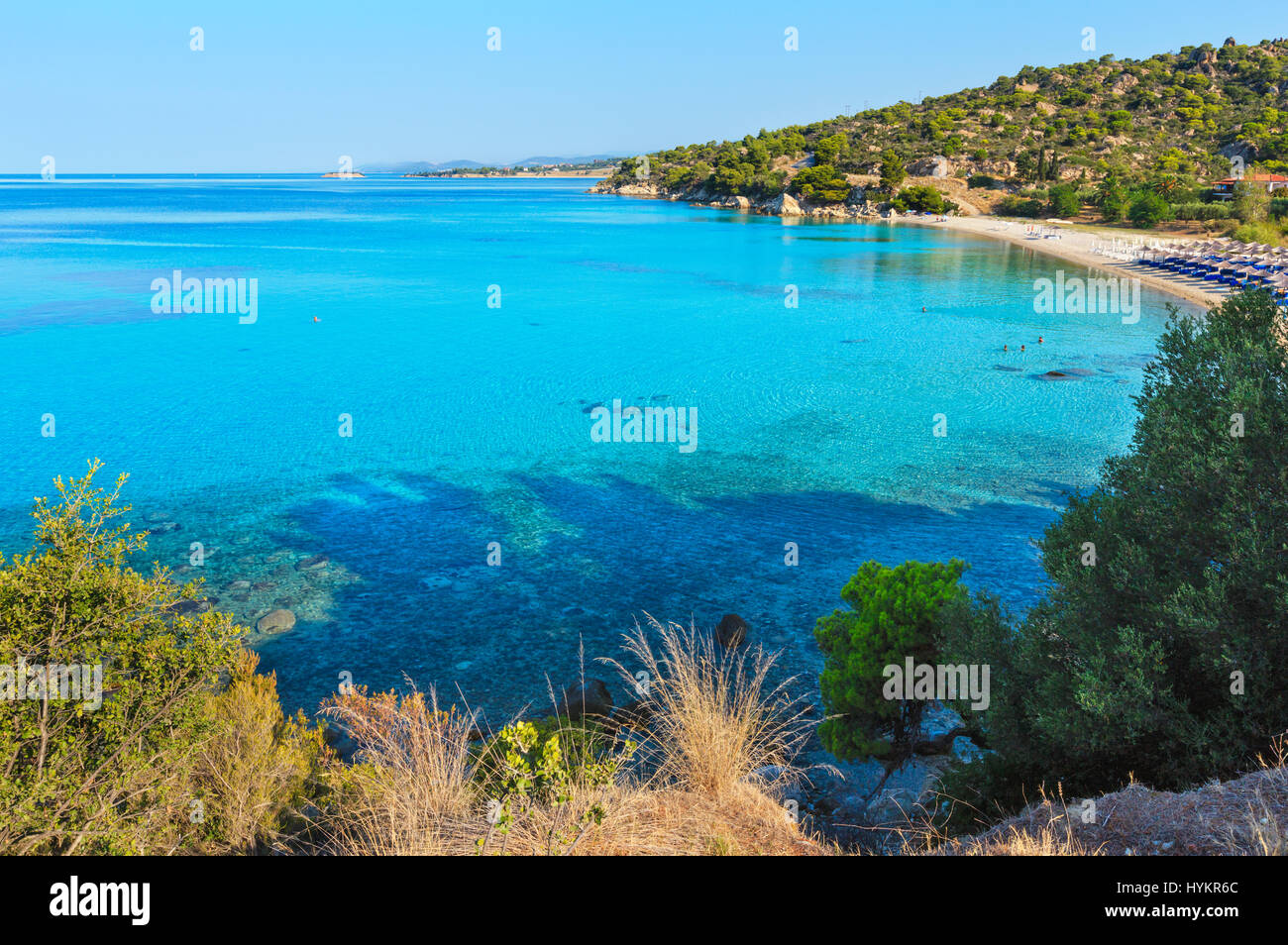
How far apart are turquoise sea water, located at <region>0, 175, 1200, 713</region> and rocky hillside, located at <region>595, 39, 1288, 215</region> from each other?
57.3 m

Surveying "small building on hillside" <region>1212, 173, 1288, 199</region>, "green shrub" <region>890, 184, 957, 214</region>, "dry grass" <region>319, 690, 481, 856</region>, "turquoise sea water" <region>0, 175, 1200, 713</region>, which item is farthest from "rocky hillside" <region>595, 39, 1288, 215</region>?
"dry grass" <region>319, 690, 481, 856</region>

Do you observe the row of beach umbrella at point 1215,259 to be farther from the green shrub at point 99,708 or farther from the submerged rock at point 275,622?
the green shrub at point 99,708

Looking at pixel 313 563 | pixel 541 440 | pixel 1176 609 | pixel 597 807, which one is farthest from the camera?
pixel 541 440

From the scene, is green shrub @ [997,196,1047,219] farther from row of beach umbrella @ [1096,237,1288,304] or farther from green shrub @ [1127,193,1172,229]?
row of beach umbrella @ [1096,237,1288,304]

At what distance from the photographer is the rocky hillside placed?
104m

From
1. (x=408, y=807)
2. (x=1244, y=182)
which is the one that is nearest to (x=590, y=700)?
(x=408, y=807)

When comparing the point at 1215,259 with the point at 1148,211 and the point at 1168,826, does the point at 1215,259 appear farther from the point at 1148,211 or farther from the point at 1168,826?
the point at 1168,826

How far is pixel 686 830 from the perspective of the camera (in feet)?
20.5

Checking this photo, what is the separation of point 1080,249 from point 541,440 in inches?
2392

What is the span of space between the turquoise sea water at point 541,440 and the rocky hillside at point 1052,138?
5730cm

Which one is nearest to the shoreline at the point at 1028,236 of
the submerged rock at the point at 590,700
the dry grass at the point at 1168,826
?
the submerged rock at the point at 590,700

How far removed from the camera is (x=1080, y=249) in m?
68.6

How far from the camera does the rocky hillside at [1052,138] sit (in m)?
104
